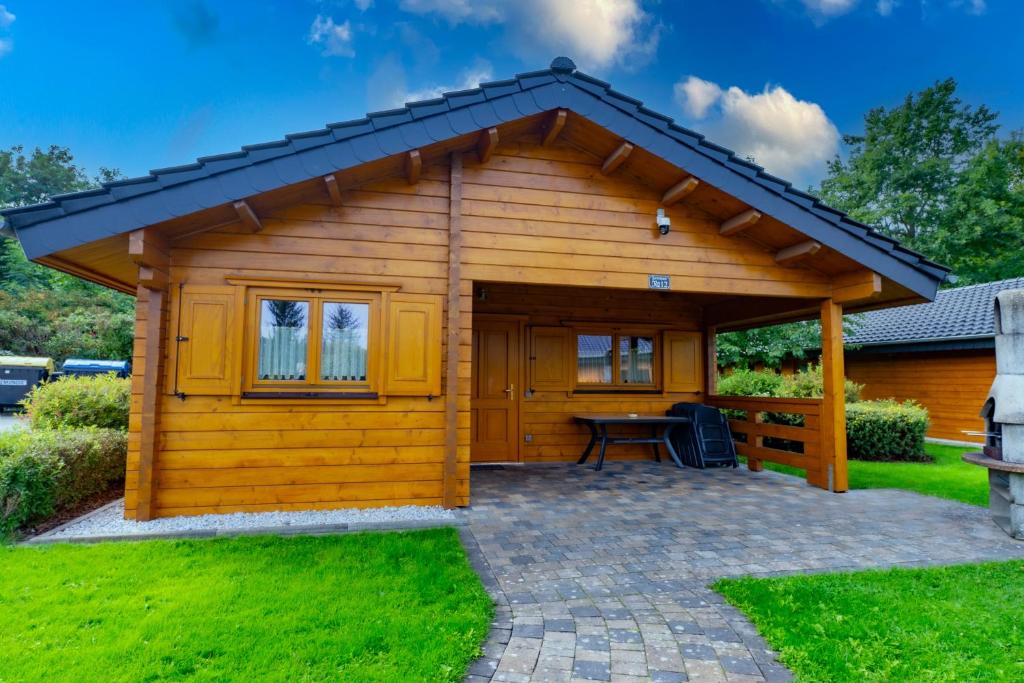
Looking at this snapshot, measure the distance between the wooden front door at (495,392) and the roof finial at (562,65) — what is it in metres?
3.57

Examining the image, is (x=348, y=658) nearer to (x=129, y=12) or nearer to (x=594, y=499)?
(x=594, y=499)

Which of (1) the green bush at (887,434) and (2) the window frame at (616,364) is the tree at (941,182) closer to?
(1) the green bush at (887,434)

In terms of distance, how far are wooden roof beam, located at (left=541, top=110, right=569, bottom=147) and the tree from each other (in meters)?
15.6

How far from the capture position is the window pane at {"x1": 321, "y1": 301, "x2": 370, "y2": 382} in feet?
15.0

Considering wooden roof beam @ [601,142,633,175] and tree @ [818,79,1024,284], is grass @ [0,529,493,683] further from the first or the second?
tree @ [818,79,1024,284]

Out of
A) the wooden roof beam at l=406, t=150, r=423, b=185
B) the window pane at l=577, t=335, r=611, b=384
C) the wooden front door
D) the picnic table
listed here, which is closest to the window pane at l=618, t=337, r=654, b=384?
the window pane at l=577, t=335, r=611, b=384

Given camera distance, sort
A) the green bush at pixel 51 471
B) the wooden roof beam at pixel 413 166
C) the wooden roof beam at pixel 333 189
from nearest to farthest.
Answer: the green bush at pixel 51 471, the wooden roof beam at pixel 333 189, the wooden roof beam at pixel 413 166

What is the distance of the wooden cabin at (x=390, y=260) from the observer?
4.10 meters

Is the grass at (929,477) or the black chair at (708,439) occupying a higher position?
the black chair at (708,439)

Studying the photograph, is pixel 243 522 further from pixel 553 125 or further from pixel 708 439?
pixel 708 439

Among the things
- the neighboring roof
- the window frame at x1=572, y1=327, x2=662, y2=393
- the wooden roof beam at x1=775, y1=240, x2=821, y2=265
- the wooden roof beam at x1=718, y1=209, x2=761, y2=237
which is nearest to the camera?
the neighboring roof

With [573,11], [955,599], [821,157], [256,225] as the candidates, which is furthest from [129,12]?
[821,157]

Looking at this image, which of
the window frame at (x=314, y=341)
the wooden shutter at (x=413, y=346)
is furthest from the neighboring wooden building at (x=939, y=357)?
the window frame at (x=314, y=341)

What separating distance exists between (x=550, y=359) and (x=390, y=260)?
348 cm
